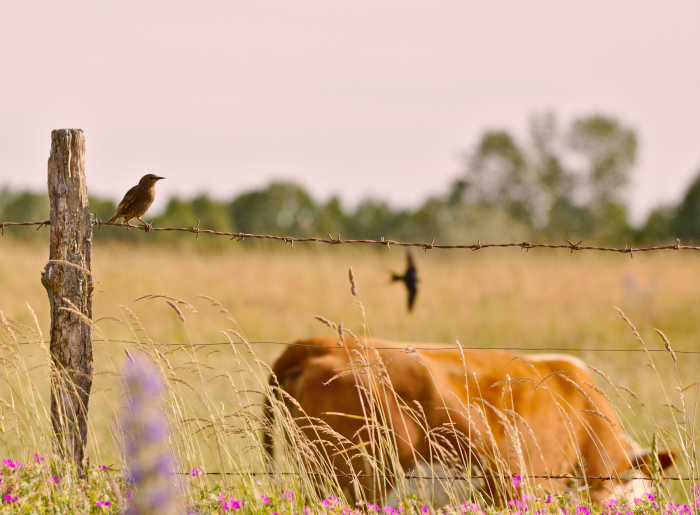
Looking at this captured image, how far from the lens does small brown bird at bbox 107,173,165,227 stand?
279cm

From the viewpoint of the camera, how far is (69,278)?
2469 millimetres

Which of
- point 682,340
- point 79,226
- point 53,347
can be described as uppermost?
point 79,226

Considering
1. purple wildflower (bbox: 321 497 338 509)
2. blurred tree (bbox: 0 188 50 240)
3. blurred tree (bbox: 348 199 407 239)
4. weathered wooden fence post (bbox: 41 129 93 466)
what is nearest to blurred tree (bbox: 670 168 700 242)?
blurred tree (bbox: 348 199 407 239)

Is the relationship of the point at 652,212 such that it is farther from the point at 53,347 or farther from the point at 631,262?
the point at 53,347

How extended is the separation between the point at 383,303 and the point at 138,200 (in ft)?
28.0

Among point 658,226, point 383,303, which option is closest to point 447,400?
point 383,303

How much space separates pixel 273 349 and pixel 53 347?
20.0 ft

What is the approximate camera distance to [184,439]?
242 cm

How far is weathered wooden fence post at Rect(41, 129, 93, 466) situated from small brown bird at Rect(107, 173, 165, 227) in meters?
0.28

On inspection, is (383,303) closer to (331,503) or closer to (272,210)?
(331,503)

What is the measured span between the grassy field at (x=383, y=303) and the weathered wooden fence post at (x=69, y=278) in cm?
321

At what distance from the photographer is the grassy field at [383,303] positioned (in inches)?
299

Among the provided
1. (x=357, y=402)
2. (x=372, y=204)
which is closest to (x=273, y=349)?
(x=357, y=402)

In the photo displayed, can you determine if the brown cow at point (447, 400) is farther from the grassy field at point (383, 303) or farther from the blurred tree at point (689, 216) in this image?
the blurred tree at point (689, 216)
